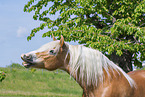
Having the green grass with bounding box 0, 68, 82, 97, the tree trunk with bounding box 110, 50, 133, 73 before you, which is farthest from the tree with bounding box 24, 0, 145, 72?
the green grass with bounding box 0, 68, 82, 97

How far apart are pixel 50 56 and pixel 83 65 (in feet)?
2.18

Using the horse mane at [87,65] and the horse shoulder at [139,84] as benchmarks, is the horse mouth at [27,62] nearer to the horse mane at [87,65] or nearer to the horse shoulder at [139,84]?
the horse mane at [87,65]

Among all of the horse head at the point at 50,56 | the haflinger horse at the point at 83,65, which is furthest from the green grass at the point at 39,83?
the horse head at the point at 50,56

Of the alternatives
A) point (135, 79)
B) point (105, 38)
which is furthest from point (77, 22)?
point (135, 79)

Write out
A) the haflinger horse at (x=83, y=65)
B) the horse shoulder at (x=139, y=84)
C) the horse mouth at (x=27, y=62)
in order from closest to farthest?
the horse mouth at (x=27, y=62), the haflinger horse at (x=83, y=65), the horse shoulder at (x=139, y=84)

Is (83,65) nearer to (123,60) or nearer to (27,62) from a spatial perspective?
(27,62)

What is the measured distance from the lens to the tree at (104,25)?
509 inches

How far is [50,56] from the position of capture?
4.44m

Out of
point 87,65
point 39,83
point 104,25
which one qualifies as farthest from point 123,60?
point 87,65

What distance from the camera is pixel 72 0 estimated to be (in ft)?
53.5

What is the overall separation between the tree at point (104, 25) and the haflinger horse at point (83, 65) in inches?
317

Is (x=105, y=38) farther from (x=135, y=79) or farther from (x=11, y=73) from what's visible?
(x=11, y=73)

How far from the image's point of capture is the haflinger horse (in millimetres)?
4434

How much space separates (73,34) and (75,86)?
1063 cm
